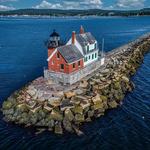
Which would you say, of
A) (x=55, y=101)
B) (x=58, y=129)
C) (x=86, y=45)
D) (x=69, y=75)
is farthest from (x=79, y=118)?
(x=86, y=45)

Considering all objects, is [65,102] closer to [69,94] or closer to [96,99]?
[69,94]

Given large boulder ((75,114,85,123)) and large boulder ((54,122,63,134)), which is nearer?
large boulder ((54,122,63,134))

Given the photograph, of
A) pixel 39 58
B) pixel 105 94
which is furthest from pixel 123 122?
pixel 39 58

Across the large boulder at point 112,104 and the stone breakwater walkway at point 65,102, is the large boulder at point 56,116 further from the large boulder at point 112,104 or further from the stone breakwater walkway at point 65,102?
the large boulder at point 112,104

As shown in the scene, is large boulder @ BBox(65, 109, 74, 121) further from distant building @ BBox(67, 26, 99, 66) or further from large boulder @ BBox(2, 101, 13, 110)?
distant building @ BBox(67, 26, 99, 66)

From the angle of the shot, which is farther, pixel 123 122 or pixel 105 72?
pixel 105 72

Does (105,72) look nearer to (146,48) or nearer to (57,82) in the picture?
(57,82)

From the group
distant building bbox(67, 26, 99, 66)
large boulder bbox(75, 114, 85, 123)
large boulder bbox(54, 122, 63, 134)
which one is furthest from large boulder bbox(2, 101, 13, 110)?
distant building bbox(67, 26, 99, 66)
